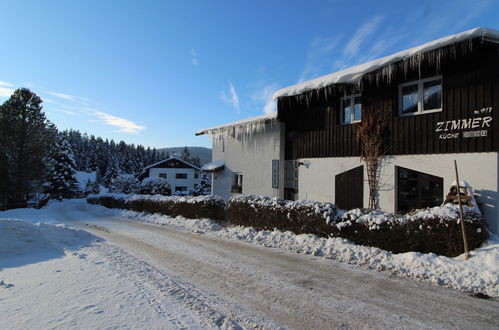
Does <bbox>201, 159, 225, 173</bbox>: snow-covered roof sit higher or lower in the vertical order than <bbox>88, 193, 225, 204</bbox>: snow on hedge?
higher

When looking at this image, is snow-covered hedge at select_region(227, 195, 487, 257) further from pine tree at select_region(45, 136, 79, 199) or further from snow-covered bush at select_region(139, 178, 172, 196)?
pine tree at select_region(45, 136, 79, 199)

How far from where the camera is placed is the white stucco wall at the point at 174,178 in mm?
48250

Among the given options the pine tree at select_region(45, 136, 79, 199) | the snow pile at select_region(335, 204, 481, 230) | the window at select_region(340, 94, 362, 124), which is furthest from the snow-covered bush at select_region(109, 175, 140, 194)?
the snow pile at select_region(335, 204, 481, 230)

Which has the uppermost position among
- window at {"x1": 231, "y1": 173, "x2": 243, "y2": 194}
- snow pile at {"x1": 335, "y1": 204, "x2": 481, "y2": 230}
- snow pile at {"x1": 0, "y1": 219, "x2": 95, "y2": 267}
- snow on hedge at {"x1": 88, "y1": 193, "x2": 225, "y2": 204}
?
window at {"x1": 231, "y1": 173, "x2": 243, "y2": 194}

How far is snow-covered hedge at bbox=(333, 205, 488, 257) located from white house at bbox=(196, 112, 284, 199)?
7540 mm

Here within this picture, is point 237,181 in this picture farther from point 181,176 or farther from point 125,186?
point 181,176

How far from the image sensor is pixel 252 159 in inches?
661

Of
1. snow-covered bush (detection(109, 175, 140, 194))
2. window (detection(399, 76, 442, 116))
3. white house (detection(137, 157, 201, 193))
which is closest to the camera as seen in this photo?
window (detection(399, 76, 442, 116))

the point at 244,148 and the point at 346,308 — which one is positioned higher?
the point at 244,148

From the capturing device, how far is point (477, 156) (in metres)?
8.15

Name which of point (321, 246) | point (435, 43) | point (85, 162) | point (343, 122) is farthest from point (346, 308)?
point (85, 162)

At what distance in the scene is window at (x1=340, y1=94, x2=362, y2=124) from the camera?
37.5ft

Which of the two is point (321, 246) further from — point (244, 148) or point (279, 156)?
point (244, 148)

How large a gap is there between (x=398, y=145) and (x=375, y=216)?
3.73 meters
